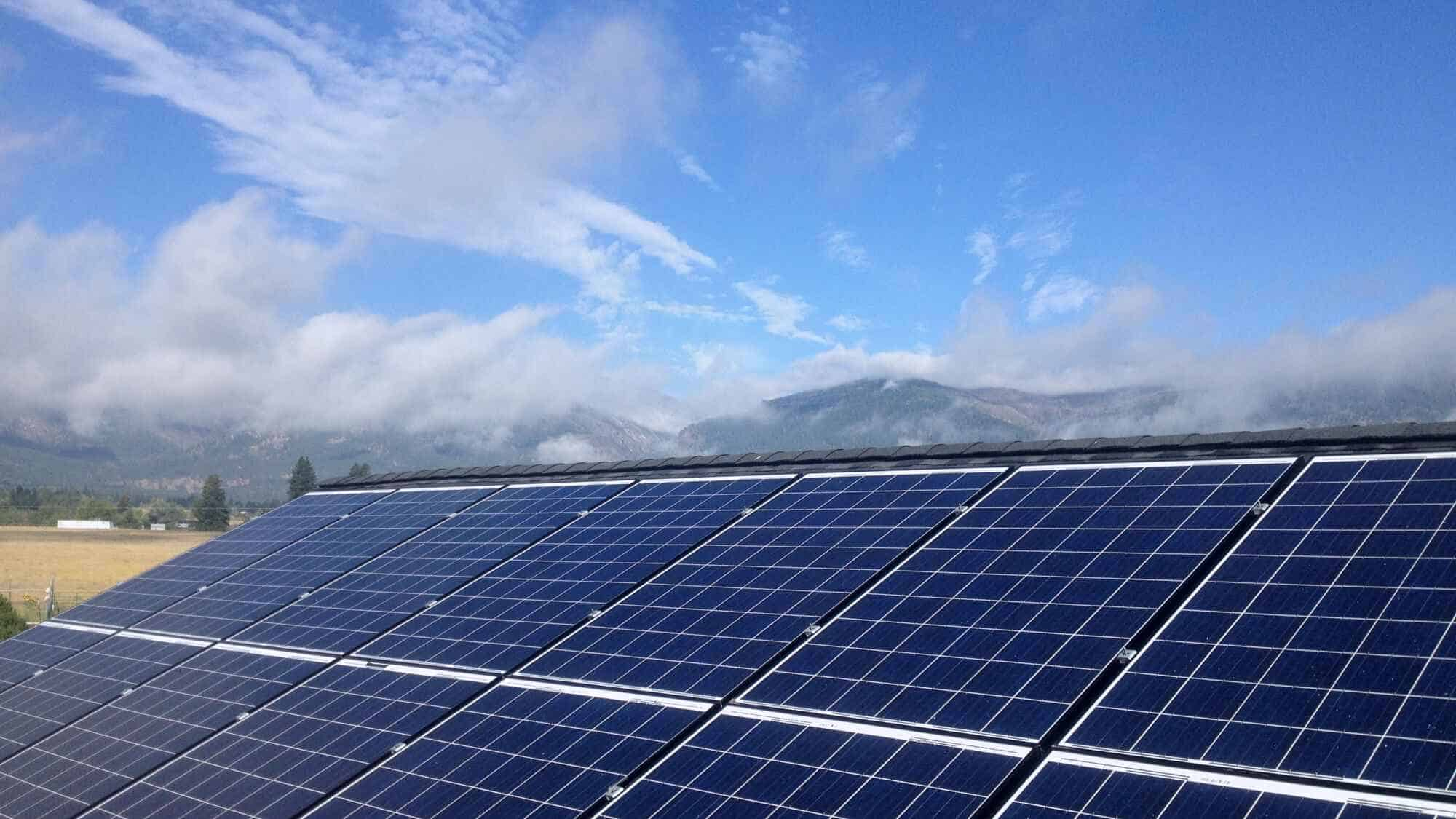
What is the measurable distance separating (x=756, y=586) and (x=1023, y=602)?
5.68 meters

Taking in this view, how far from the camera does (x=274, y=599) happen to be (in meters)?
A: 29.6

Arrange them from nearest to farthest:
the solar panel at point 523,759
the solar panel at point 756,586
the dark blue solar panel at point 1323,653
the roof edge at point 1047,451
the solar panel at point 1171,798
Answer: the solar panel at point 1171,798 < the dark blue solar panel at point 1323,653 < the solar panel at point 523,759 < the solar panel at point 756,586 < the roof edge at point 1047,451

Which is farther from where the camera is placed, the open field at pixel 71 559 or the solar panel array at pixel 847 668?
the open field at pixel 71 559

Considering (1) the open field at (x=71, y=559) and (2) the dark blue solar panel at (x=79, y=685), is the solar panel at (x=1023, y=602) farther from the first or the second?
(1) the open field at (x=71, y=559)

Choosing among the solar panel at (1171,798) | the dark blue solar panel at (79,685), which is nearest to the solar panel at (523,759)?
the solar panel at (1171,798)

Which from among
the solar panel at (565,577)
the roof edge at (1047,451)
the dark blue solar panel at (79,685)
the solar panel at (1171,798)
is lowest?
the solar panel at (1171,798)

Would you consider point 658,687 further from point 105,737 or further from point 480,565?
point 105,737

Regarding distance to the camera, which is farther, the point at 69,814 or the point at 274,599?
the point at 274,599

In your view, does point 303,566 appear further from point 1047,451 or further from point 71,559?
point 71,559

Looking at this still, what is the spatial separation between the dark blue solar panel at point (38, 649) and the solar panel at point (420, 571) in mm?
7809

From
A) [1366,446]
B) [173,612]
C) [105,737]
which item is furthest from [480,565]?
[1366,446]

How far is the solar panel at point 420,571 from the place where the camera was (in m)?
25.7

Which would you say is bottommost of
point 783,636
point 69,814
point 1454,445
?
point 69,814

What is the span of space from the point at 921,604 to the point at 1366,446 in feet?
27.9
